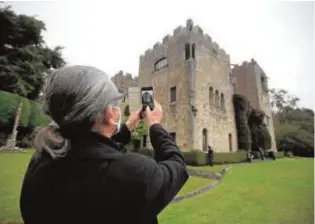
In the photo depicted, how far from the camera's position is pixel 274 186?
1.29 metres

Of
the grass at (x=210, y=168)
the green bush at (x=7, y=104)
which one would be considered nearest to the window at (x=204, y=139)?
the grass at (x=210, y=168)

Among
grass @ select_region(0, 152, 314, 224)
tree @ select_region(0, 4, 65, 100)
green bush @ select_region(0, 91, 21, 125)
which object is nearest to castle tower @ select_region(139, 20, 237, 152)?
grass @ select_region(0, 152, 314, 224)

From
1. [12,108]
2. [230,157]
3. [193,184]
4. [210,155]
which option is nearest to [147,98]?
[193,184]

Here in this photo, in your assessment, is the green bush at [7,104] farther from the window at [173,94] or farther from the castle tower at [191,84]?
the window at [173,94]

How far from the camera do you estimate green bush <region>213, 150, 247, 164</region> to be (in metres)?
1.50

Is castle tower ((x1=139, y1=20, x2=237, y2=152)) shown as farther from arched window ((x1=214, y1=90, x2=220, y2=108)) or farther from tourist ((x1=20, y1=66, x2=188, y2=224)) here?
tourist ((x1=20, y1=66, x2=188, y2=224))

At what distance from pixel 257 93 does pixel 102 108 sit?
2341mm

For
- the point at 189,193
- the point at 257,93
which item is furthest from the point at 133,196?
the point at 257,93

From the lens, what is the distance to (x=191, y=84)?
58.6 inches

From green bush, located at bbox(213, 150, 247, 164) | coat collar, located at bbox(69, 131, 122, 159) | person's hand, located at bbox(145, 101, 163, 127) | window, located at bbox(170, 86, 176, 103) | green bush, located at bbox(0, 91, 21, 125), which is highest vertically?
window, located at bbox(170, 86, 176, 103)

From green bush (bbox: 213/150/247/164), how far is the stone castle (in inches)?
1.4

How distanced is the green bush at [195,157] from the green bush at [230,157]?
123 millimetres

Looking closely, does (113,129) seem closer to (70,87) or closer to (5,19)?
(70,87)

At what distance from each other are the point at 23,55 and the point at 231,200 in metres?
1.23
